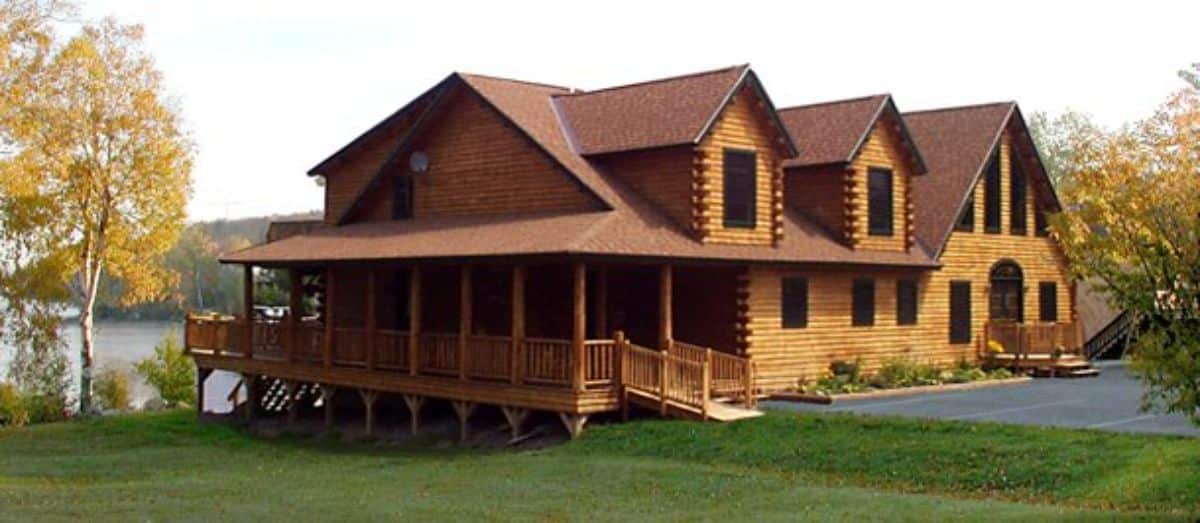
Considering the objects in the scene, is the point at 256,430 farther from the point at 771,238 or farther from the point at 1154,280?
the point at 1154,280

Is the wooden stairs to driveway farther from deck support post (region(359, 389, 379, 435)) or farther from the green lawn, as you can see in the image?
deck support post (region(359, 389, 379, 435))

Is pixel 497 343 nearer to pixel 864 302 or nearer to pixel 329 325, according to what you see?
pixel 329 325

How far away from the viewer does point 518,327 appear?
24.3 metres

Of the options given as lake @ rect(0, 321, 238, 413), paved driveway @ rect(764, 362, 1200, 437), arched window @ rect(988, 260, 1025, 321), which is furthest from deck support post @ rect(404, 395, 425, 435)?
arched window @ rect(988, 260, 1025, 321)

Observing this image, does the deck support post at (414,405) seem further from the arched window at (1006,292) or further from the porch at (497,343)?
the arched window at (1006,292)

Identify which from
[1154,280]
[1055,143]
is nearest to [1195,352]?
[1154,280]

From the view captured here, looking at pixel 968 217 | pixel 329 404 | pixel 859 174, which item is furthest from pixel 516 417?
pixel 968 217

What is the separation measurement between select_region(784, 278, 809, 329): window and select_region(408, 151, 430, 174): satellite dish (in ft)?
29.0

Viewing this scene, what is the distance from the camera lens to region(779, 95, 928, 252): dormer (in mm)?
31078

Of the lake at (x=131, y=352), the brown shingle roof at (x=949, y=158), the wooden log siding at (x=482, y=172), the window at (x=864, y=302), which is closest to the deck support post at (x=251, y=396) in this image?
the lake at (x=131, y=352)

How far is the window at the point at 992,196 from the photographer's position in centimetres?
3544

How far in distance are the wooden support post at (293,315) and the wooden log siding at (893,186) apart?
1280 cm

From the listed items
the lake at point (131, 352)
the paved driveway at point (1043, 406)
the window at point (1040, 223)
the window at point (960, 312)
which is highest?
the window at point (1040, 223)

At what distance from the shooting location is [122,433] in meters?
31.3
